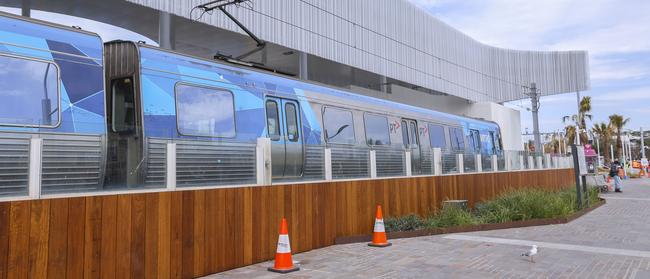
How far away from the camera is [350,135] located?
479 inches

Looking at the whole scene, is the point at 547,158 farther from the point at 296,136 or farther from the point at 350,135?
the point at 296,136

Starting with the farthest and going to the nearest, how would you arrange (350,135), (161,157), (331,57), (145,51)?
(331,57), (350,135), (145,51), (161,157)

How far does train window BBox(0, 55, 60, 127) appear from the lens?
5.98 metres

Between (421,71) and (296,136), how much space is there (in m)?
24.6

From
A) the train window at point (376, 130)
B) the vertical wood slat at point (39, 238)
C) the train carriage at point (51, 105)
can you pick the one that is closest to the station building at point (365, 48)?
the train window at point (376, 130)

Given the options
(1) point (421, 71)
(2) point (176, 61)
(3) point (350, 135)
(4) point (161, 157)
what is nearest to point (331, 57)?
(1) point (421, 71)

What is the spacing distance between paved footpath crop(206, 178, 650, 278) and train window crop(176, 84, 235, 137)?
2.52m

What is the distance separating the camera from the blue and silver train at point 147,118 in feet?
19.3

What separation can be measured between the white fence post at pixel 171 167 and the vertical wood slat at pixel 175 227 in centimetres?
14

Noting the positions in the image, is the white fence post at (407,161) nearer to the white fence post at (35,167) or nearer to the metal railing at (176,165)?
the metal railing at (176,165)

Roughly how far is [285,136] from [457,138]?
10.3 metres

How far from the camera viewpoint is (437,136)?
663 inches

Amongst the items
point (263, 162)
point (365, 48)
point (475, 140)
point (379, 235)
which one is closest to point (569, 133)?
point (365, 48)

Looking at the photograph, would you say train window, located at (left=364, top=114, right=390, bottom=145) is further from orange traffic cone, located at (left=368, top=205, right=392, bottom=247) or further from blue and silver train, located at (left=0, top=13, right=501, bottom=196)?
orange traffic cone, located at (left=368, top=205, right=392, bottom=247)
